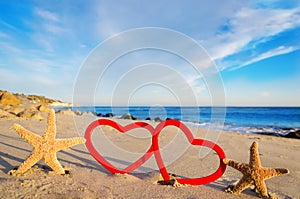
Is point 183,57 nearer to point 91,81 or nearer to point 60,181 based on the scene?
point 91,81

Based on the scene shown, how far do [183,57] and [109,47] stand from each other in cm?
201

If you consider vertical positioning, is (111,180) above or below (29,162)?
below

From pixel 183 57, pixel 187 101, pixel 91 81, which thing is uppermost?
pixel 183 57

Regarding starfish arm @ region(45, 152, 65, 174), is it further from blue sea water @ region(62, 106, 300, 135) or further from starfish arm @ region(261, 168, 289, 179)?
A: blue sea water @ region(62, 106, 300, 135)

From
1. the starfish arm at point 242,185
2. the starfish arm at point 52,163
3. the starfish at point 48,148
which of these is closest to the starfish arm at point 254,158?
the starfish arm at point 242,185

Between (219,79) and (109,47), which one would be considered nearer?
(219,79)

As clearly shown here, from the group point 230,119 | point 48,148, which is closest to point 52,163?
point 48,148

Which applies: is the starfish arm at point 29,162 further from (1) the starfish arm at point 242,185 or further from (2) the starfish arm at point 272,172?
(2) the starfish arm at point 272,172

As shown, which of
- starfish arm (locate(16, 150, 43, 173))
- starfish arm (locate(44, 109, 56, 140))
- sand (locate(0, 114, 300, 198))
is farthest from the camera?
starfish arm (locate(44, 109, 56, 140))

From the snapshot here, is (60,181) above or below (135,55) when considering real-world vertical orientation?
below

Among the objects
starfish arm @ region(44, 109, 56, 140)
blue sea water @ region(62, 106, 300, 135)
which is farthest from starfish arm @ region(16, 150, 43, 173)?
blue sea water @ region(62, 106, 300, 135)

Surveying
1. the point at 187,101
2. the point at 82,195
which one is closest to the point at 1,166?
the point at 82,195

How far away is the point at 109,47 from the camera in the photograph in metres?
5.15

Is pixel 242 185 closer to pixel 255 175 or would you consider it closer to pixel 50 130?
pixel 255 175
